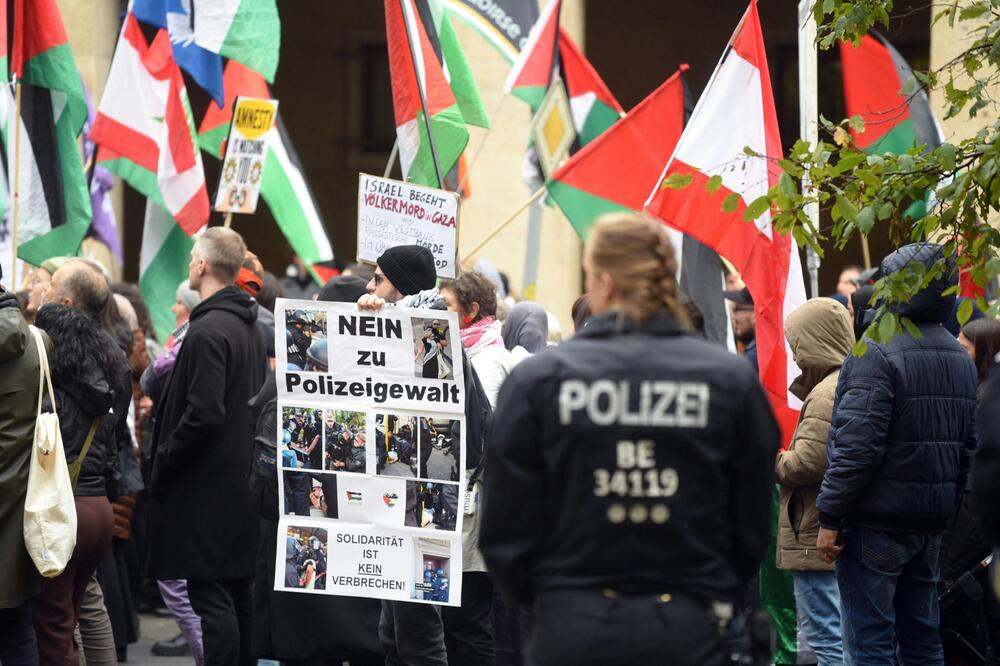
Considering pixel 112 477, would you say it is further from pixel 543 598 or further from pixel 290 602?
pixel 543 598

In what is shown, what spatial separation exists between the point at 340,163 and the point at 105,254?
19.3ft

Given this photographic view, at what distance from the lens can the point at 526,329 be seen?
732 cm

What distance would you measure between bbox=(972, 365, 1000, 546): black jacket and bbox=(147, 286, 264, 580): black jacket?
378 centimetres

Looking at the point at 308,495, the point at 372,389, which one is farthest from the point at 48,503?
the point at 372,389

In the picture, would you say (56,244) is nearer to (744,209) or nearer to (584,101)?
(584,101)

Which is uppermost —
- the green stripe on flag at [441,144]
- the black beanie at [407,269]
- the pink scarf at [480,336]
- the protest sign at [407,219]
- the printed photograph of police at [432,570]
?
the green stripe on flag at [441,144]

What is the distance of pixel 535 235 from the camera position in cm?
1334

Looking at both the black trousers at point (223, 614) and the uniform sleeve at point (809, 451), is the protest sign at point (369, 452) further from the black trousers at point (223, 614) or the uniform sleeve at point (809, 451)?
the uniform sleeve at point (809, 451)

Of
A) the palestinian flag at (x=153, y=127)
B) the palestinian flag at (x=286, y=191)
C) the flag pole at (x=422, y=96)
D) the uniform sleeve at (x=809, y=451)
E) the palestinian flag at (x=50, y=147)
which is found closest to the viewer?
the uniform sleeve at (x=809, y=451)

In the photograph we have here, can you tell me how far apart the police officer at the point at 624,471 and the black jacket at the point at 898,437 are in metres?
2.27

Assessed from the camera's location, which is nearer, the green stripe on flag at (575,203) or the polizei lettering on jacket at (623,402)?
the polizei lettering on jacket at (623,402)

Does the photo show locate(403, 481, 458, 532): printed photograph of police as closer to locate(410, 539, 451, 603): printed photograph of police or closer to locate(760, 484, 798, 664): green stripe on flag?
locate(410, 539, 451, 603): printed photograph of police

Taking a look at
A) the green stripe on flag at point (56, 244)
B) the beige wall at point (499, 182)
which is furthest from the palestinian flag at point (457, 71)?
the beige wall at point (499, 182)

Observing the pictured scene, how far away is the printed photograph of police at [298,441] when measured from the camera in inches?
225
